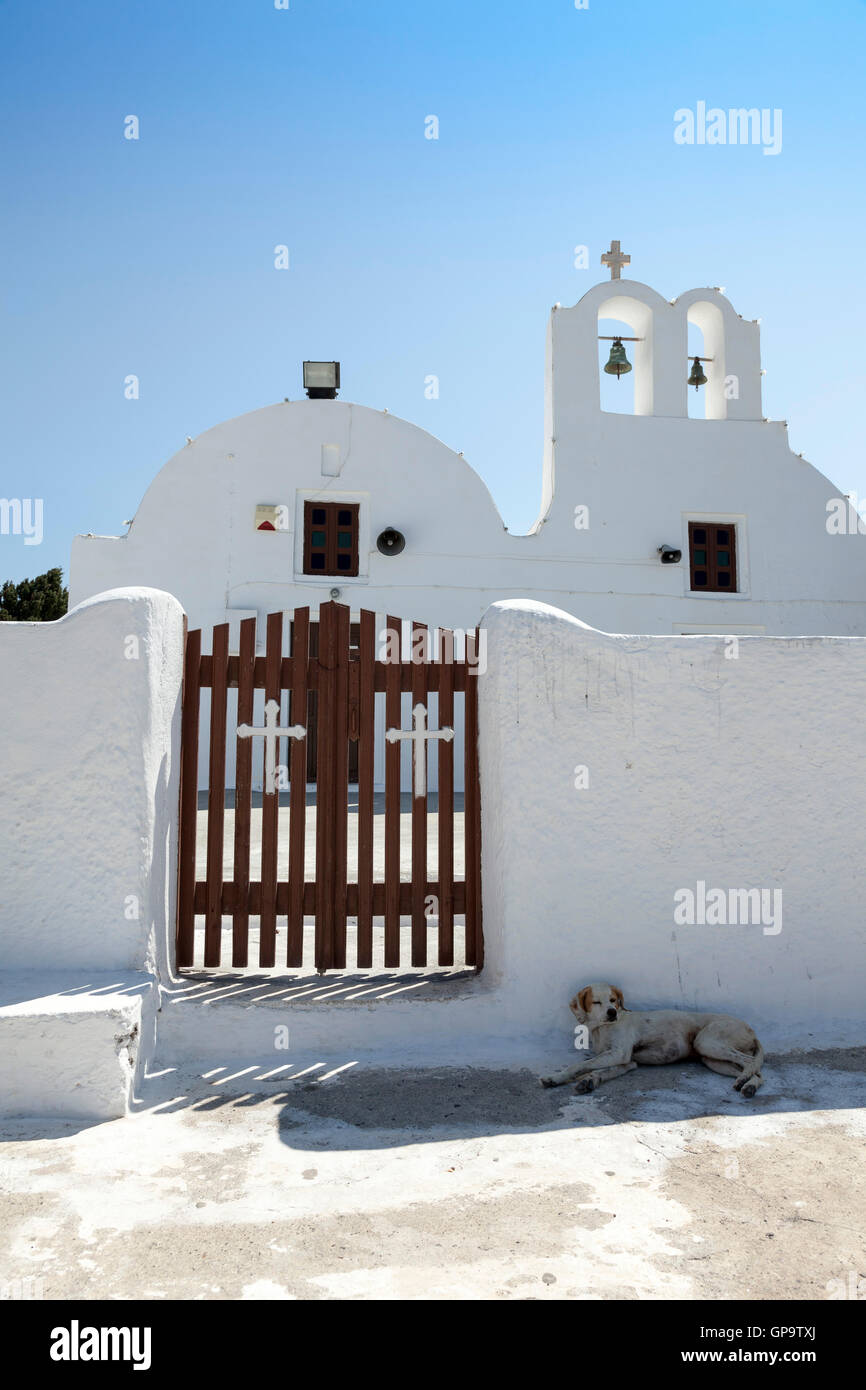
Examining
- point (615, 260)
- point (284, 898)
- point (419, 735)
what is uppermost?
point (615, 260)

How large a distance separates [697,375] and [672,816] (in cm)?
1345

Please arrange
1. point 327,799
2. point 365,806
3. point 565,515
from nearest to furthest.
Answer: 1. point 365,806
2. point 327,799
3. point 565,515

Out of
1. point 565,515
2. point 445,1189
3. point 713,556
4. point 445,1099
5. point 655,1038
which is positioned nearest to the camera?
point 445,1189

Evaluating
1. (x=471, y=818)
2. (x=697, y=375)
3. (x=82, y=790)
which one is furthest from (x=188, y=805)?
(x=697, y=375)

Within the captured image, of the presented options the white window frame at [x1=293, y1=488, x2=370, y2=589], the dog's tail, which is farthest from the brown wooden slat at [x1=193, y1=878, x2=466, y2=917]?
the white window frame at [x1=293, y1=488, x2=370, y2=589]

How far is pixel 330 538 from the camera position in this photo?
1509 cm

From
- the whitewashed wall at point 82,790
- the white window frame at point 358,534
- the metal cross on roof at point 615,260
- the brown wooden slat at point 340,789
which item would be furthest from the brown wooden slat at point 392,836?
the metal cross on roof at point 615,260

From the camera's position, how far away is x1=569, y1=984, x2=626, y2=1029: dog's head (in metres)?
4.55

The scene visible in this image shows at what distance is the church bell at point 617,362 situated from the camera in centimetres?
1573

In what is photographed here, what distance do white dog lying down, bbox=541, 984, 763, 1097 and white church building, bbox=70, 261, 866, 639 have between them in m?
10.5

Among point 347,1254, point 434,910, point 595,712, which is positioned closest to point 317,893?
point 434,910

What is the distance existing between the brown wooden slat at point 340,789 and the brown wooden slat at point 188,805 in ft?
2.37

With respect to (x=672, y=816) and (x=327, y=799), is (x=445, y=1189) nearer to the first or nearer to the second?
(x=327, y=799)
